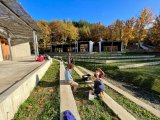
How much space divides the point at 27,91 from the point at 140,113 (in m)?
5.06

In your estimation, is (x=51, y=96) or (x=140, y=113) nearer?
(x=140, y=113)

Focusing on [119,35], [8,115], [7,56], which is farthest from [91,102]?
[119,35]

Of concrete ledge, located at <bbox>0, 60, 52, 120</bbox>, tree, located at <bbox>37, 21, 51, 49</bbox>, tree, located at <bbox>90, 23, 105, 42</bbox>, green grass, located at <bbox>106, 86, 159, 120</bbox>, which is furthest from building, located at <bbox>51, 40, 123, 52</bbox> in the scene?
concrete ledge, located at <bbox>0, 60, 52, 120</bbox>

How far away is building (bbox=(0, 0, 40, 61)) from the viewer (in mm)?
15242

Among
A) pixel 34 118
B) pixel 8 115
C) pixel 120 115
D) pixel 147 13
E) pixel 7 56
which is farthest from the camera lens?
pixel 147 13

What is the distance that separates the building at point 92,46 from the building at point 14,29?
16015mm

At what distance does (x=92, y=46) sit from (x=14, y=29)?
2850 centimetres

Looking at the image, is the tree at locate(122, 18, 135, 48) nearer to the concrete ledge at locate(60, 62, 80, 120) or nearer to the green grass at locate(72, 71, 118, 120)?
→ the concrete ledge at locate(60, 62, 80, 120)

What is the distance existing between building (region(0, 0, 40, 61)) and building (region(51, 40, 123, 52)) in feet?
52.5

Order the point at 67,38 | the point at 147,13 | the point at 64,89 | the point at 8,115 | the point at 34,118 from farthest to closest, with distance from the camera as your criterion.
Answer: the point at 67,38 < the point at 147,13 < the point at 64,89 < the point at 34,118 < the point at 8,115

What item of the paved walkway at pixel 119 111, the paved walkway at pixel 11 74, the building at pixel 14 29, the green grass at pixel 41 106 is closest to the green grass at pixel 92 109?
the paved walkway at pixel 119 111

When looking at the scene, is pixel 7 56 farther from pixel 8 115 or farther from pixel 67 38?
pixel 67 38

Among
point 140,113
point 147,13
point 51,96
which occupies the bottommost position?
point 140,113

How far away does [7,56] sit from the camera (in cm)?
2277
